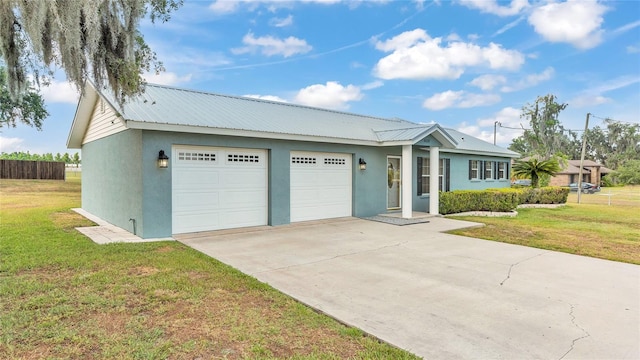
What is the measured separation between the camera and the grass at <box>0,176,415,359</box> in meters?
3.04

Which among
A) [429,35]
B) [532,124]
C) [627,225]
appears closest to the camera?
[627,225]

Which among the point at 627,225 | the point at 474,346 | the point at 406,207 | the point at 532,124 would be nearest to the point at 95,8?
the point at 474,346

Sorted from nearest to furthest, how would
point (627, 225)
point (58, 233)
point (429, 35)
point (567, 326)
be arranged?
point (567, 326)
point (58, 233)
point (627, 225)
point (429, 35)

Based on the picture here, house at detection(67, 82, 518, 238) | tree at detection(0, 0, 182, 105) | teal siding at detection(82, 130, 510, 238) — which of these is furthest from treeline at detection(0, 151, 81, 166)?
tree at detection(0, 0, 182, 105)

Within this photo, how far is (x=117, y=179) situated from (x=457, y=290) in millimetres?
8934

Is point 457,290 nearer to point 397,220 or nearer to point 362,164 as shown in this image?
point 397,220

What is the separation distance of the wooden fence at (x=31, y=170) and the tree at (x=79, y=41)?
31.8m

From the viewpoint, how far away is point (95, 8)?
14.8 ft

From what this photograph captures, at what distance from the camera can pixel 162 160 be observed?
777cm

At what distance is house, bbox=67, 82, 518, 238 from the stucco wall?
0.03 meters

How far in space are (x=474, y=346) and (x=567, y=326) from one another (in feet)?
4.02

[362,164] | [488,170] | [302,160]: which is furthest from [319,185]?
[488,170]

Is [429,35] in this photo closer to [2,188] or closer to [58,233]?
[58,233]

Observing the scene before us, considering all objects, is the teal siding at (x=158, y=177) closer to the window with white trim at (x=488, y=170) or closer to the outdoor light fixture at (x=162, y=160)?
the outdoor light fixture at (x=162, y=160)
